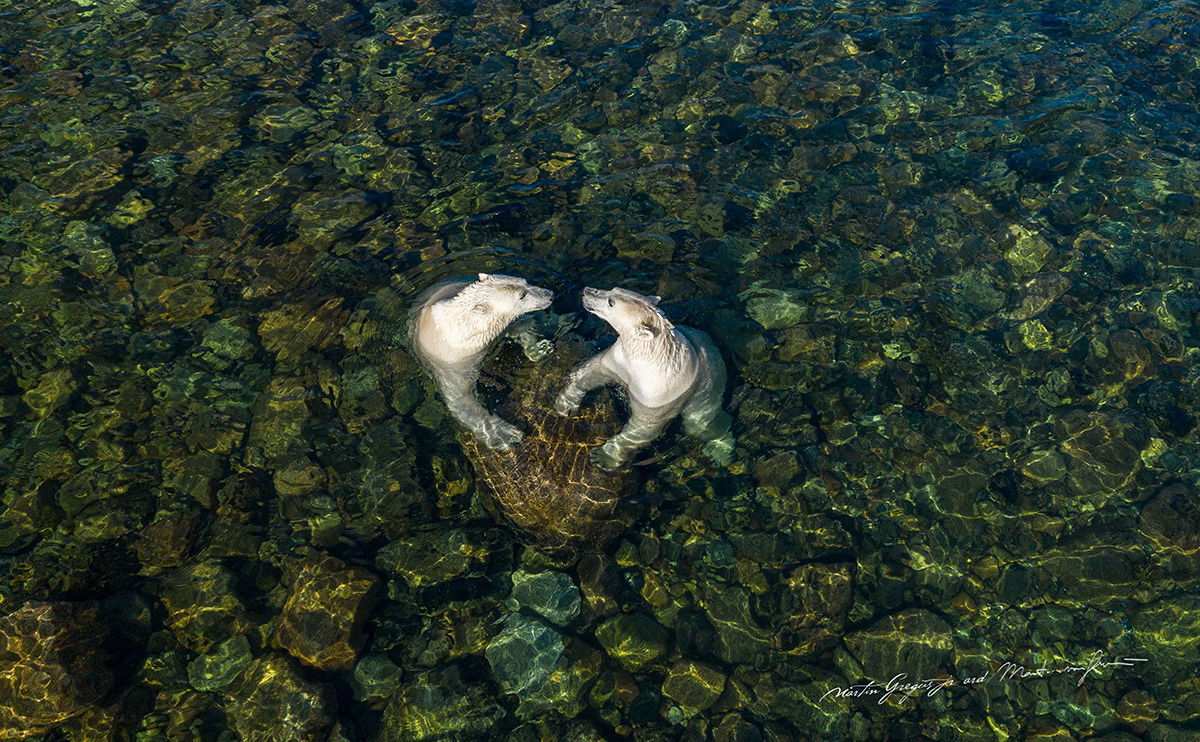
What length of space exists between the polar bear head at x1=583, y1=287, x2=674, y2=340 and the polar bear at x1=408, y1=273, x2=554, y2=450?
787 mm

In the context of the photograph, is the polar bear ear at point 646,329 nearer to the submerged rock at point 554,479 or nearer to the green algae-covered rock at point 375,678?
the submerged rock at point 554,479

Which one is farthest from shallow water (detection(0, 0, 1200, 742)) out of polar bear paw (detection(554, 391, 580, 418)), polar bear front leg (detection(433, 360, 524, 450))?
polar bear paw (detection(554, 391, 580, 418))

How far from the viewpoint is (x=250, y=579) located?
811 centimetres

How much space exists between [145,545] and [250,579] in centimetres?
130

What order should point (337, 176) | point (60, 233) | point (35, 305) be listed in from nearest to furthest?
point (35, 305) < point (60, 233) < point (337, 176)

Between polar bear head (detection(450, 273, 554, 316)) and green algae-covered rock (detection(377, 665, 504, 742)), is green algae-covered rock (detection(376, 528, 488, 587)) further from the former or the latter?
polar bear head (detection(450, 273, 554, 316))

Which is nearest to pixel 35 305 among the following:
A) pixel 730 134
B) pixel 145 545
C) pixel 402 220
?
pixel 145 545

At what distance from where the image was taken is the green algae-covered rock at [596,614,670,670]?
7.98 m

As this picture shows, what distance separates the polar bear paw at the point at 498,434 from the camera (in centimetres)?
879

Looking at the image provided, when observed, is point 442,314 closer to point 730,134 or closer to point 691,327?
point 691,327

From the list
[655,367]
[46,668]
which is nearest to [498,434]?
[655,367]

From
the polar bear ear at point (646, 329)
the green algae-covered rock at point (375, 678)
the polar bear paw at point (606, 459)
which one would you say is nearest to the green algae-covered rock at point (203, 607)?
the green algae-covered rock at point (375, 678)

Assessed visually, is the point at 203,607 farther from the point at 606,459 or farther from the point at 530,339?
the point at 530,339

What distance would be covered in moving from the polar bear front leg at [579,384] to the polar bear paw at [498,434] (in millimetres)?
623
